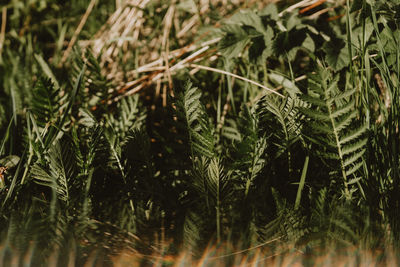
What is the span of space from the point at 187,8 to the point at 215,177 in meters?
1.14

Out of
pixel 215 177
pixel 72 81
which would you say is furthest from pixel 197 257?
pixel 72 81

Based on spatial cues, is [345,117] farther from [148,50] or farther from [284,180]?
[148,50]

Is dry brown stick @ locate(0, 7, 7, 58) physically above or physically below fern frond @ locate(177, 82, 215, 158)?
above

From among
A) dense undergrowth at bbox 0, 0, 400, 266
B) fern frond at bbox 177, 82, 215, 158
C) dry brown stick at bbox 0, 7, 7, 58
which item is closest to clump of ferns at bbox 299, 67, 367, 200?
dense undergrowth at bbox 0, 0, 400, 266

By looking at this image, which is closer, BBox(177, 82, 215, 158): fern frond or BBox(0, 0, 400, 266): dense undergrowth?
BBox(0, 0, 400, 266): dense undergrowth

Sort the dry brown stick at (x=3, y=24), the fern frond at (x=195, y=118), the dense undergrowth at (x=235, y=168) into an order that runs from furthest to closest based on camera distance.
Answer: the dry brown stick at (x=3, y=24)
the fern frond at (x=195, y=118)
the dense undergrowth at (x=235, y=168)

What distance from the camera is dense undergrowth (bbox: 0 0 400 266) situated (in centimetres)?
99

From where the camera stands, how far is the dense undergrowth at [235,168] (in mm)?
993

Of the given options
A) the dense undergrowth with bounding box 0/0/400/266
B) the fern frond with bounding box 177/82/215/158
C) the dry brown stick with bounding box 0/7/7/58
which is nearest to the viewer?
the dense undergrowth with bounding box 0/0/400/266

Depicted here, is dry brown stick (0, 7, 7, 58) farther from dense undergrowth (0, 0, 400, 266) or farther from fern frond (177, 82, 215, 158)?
fern frond (177, 82, 215, 158)

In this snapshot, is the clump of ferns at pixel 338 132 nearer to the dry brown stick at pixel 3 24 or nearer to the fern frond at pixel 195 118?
the fern frond at pixel 195 118

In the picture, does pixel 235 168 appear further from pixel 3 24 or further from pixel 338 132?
pixel 3 24

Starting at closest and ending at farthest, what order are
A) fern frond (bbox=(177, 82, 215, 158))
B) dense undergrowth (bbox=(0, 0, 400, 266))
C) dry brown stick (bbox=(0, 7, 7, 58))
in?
dense undergrowth (bbox=(0, 0, 400, 266)), fern frond (bbox=(177, 82, 215, 158)), dry brown stick (bbox=(0, 7, 7, 58))

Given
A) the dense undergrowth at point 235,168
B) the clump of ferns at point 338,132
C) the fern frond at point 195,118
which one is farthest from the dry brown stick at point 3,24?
the clump of ferns at point 338,132
